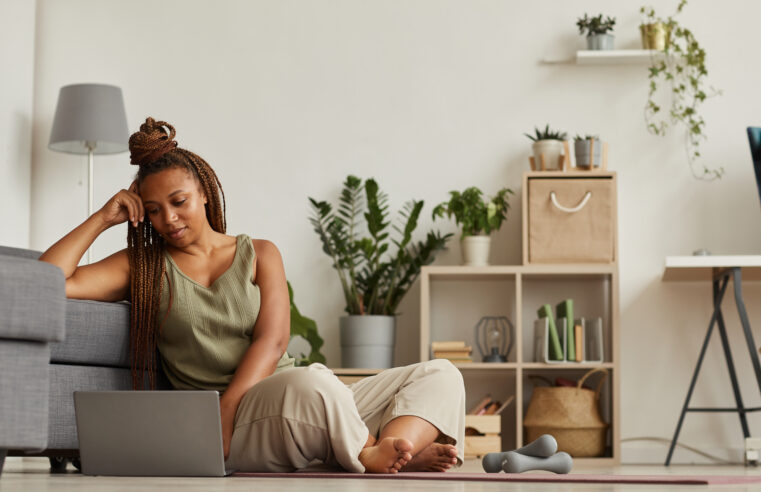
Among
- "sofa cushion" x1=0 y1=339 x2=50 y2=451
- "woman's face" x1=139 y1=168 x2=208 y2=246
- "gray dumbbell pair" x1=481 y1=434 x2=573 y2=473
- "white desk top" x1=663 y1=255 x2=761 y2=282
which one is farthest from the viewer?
"white desk top" x1=663 y1=255 x2=761 y2=282

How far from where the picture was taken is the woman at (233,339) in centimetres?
193

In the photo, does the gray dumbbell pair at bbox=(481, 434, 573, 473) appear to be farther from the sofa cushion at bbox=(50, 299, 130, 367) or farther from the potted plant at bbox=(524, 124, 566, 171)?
the potted plant at bbox=(524, 124, 566, 171)

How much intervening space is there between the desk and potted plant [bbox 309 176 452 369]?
999 millimetres

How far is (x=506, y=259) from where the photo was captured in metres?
4.26

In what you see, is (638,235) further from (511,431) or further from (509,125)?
(511,431)

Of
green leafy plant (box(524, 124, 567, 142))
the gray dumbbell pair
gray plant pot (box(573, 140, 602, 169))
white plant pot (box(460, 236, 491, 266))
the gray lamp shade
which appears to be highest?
the gray lamp shade

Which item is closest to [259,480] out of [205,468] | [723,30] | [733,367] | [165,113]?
[205,468]

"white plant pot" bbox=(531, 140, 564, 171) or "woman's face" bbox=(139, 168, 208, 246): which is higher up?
"white plant pot" bbox=(531, 140, 564, 171)

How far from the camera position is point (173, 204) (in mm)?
2244

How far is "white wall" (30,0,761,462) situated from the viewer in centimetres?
415

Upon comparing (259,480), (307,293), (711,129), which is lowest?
(259,480)

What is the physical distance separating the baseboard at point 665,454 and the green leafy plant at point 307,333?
1.36 m

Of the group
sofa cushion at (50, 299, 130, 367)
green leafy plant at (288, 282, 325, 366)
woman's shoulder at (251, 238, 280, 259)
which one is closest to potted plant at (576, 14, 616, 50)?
green leafy plant at (288, 282, 325, 366)

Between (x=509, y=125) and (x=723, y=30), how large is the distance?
1.03 meters
